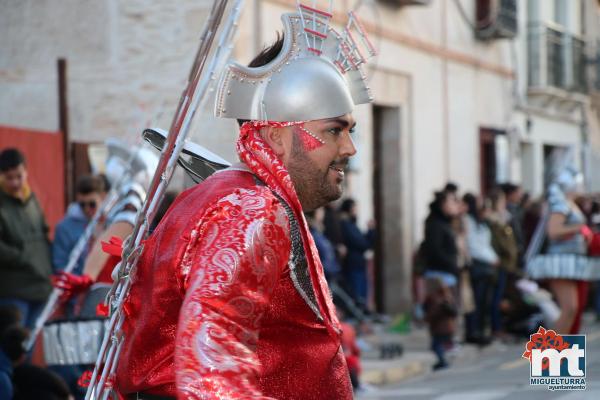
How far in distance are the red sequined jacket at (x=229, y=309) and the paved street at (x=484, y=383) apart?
3.69 metres

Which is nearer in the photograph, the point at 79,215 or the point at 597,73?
the point at 79,215

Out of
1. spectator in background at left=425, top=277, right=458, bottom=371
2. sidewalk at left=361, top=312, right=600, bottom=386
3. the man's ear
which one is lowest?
sidewalk at left=361, top=312, right=600, bottom=386

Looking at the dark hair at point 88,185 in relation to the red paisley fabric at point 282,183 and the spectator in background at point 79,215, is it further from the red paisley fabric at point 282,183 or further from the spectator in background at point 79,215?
the red paisley fabric at point 282,183

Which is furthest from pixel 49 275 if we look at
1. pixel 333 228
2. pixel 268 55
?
pixel 268 55

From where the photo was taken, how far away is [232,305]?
2.37 m

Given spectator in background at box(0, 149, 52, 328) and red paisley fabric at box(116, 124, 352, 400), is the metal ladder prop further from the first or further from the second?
spectator in background at box(0, 149, 52, 328)

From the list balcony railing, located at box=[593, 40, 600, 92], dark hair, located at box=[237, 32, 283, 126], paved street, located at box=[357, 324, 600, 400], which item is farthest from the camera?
balcony railing, located at box=[593, 40, 600, 92]

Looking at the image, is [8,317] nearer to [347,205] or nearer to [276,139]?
[276,139]

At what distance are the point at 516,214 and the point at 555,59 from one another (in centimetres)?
952

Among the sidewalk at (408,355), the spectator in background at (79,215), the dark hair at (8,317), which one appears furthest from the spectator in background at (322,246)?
the dark hair at (8,317)

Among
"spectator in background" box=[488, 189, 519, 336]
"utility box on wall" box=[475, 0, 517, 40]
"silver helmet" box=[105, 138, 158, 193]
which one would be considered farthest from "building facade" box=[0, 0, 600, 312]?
"spectator in background" box=[488, 189, 519, 336]

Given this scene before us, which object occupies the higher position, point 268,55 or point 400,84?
point 400,84

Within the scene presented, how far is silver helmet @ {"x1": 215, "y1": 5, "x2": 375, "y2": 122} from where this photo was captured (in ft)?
8.98

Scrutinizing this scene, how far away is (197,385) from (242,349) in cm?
12
